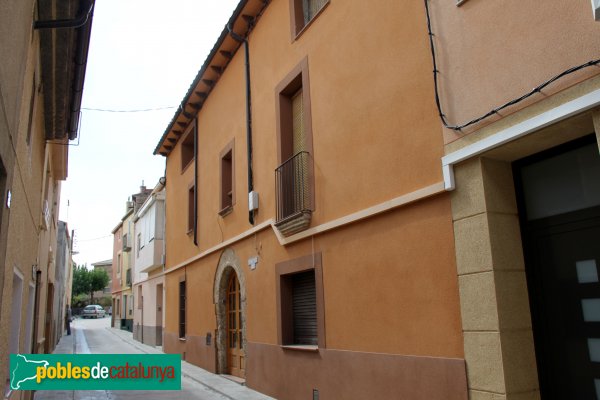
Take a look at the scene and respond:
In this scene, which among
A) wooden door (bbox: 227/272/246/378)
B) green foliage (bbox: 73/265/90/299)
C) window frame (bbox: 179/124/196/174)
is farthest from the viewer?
green foliage (bbox: 73/265/90/299)

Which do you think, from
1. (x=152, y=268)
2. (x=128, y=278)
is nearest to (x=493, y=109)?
(x=152, y=268)

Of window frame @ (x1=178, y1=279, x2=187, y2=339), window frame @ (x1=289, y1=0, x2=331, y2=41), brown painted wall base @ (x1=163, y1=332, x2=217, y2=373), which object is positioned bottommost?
brown painted wall base @ (x1=163, y1=332, x2=217, y2=373)

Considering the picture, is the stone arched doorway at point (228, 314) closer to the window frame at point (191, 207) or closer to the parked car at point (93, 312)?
the window frame at point (191, 207)

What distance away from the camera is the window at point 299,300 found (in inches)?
311

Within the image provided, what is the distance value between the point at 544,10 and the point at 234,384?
9.02m

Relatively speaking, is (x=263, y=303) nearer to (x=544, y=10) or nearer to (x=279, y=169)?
(x=279, y=169)

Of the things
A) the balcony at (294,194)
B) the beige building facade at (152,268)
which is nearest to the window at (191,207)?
the beige building facade at (152,268)

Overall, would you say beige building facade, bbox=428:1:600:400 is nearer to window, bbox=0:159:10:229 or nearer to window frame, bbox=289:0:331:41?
window, bbox=0:159:10:229

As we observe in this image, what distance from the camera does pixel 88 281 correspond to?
58.8 metres

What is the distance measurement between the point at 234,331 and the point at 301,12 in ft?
23.9

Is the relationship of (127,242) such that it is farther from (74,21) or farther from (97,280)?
(97,280)

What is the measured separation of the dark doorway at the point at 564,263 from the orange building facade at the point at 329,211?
747 millimetres

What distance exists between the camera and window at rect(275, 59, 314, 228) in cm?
810

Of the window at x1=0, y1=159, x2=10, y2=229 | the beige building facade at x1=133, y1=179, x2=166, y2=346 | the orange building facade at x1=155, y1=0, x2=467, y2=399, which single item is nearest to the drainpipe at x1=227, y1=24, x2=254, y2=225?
the orange building facade at x1=155, y1=0, x2=467, y2=399
